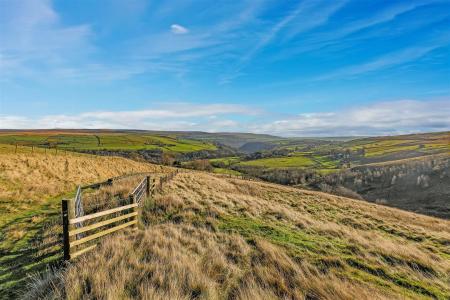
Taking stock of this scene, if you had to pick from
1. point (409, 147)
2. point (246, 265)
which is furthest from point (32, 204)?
point (409, 147)

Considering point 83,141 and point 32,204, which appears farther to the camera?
point 83,141

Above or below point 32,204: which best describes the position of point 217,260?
above

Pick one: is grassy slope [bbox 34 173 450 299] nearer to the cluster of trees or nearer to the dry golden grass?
the dry golden grass

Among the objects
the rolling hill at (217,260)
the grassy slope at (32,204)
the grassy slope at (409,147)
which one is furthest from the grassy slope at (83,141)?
the grassy slope at (409,147)

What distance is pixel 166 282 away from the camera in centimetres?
593

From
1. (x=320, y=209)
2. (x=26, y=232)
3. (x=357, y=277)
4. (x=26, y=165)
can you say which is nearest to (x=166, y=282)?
(x=357, y=277)

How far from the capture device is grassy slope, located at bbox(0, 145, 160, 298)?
868cm

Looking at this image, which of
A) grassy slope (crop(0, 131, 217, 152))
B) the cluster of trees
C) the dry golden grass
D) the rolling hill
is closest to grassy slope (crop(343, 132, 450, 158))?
the cluster of trees

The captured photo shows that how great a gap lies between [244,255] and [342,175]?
71776mm

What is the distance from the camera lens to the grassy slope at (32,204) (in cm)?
868

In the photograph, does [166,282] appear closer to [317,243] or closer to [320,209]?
[317,243]

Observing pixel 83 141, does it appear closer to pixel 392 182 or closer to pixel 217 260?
pixel 392 182

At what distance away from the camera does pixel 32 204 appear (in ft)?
53.4

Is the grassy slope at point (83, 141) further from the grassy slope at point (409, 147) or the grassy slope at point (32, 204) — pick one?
the grassy slope at point (409, 147)
